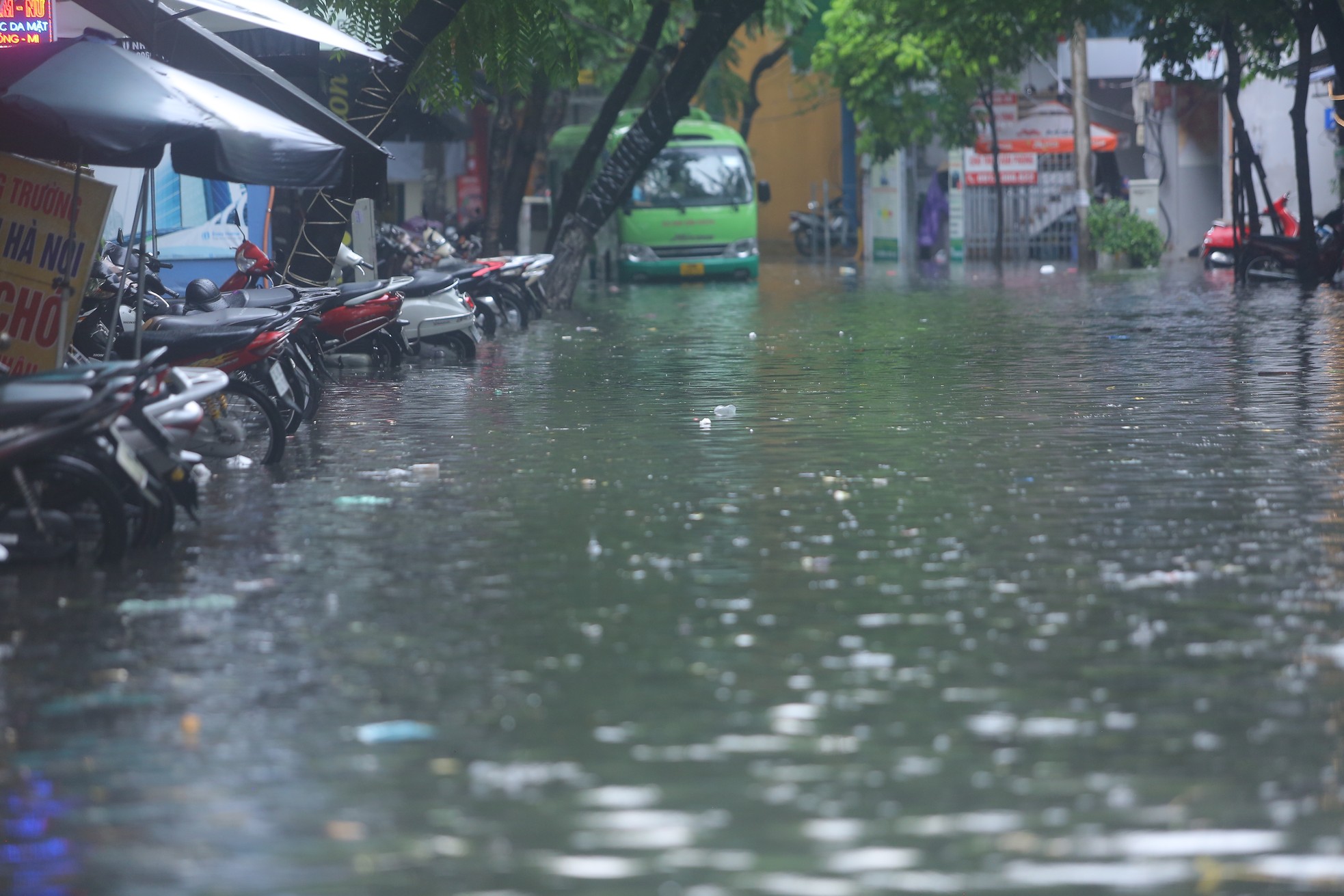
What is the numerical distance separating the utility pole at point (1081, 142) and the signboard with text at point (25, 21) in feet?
86.4

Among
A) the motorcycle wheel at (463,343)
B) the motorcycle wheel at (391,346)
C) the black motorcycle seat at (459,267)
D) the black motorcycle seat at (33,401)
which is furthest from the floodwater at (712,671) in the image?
the black motorcycle seat at (459,267)

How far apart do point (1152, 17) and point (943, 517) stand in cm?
2137

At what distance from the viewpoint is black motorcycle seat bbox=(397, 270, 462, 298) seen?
58.2 feet

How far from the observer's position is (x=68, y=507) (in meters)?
7.64

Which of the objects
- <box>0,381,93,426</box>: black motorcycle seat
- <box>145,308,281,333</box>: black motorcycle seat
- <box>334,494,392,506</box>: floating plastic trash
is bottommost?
<box>334,494,392,506</box>: floating plastic trash

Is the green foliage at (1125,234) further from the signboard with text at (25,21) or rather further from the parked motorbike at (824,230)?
the signboard with text at (25,21)

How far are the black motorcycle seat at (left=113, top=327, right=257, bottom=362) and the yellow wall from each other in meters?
47.6

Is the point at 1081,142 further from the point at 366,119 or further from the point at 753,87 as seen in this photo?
the point at 366,119

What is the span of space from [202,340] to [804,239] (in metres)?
42.0

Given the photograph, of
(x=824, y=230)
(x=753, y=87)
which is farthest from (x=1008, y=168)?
(x=824, y=230)

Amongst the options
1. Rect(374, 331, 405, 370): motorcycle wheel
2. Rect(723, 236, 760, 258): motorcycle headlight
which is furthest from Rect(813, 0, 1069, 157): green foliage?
Rect(374, 331, 405, 370): motorcycle wheel

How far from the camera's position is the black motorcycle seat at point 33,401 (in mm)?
7320

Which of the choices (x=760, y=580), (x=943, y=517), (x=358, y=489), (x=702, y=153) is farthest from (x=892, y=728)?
(x=702, y=153)

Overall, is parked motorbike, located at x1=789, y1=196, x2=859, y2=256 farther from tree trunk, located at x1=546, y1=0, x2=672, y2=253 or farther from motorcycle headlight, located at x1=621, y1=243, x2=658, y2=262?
tree trunk, located at x1=546, y1=0, x2=672, y2=253
